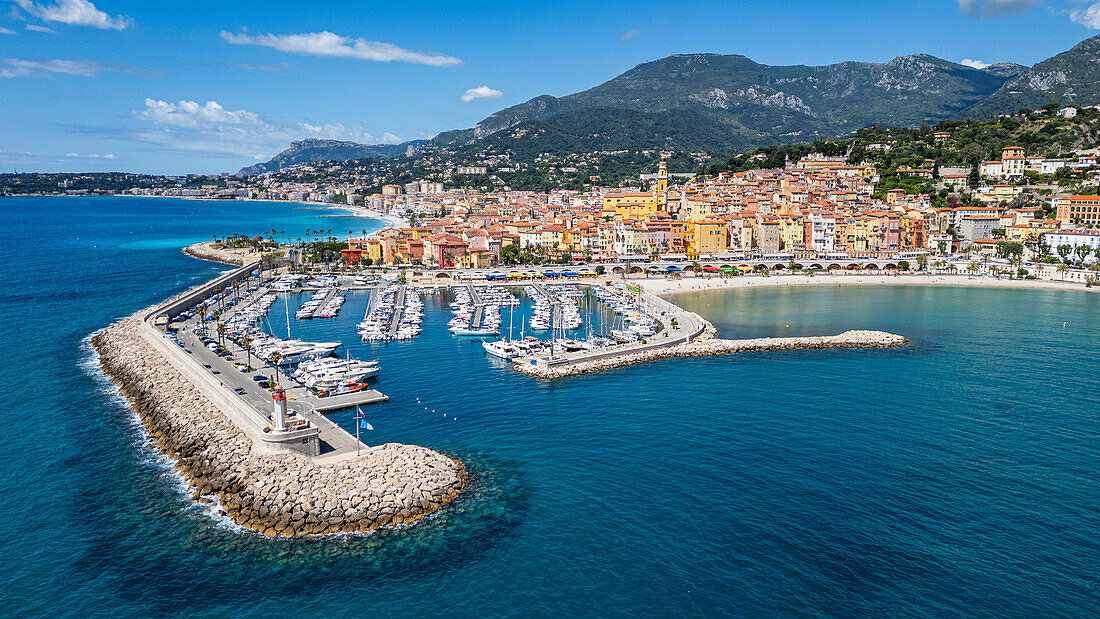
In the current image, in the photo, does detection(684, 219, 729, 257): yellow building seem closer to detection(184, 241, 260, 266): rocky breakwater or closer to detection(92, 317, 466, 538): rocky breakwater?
detection(184, 241, 260, 266): rocky breakwater

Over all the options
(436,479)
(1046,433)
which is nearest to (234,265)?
(436,479)

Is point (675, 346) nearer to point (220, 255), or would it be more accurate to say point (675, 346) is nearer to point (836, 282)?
point (836, 282)

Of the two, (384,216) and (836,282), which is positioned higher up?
(384,216)

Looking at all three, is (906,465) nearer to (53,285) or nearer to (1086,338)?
Result: (1086,338)

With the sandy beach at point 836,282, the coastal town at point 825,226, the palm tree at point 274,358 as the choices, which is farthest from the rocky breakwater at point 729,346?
the coastal town at point 825,226

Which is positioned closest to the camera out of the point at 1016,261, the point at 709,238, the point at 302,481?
the point at 302,481

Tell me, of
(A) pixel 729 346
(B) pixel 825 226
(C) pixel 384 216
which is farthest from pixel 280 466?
(C) pixel 384 216

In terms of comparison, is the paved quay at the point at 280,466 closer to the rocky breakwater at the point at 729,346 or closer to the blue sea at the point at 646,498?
the blue sea at the point at 646,498
